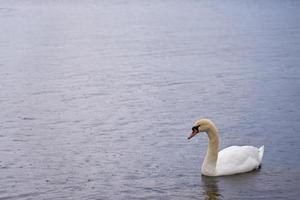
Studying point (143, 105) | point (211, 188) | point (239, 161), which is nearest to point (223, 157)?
point (239, 161)

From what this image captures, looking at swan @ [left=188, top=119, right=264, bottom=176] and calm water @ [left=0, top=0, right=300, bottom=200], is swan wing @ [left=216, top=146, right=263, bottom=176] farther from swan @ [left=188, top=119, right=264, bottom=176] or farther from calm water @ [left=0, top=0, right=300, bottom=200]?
calm water @ [left=0, top=0, right=300, bottom=200]

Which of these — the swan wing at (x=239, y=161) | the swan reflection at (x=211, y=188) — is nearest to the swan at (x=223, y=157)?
the swan wing at (x=239, y=161)

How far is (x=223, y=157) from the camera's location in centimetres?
1366

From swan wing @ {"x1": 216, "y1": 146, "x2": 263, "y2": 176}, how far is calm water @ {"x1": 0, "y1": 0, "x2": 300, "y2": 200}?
7.2 inches

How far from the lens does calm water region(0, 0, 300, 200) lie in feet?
43.0

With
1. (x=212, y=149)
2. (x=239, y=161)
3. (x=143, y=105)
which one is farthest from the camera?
(x=143, y=105)

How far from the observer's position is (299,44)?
2827 cm

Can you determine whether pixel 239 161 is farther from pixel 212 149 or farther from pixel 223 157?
pixel 212 149

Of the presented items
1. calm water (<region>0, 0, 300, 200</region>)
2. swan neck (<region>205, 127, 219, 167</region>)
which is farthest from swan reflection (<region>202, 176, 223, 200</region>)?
swan neck (<region>205, 127, 219, 167</region>)

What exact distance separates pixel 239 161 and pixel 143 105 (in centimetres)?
553

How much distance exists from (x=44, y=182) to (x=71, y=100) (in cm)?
672

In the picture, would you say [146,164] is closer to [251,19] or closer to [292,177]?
[292,177]

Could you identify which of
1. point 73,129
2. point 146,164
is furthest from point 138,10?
point 146,164

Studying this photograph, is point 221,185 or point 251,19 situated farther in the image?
point 251,19
